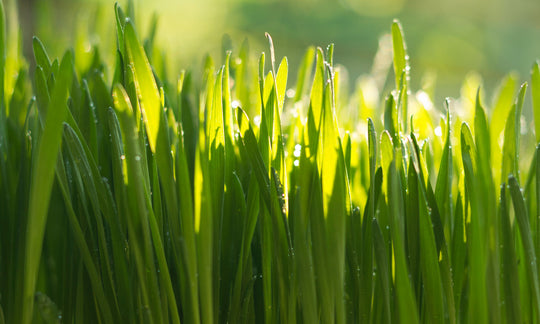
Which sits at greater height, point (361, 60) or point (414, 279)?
point (361, 60)

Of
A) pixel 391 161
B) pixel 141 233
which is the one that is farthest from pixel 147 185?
pixel 391 161

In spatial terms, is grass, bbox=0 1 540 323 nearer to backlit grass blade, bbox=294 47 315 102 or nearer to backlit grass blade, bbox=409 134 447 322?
backlit grass blade, bbox=409 134 447 322

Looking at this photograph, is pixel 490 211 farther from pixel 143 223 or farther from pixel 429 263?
pixel 143 223

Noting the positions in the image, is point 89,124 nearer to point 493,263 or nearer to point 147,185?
point 147,185

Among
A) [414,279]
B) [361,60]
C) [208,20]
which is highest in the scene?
[208,20]

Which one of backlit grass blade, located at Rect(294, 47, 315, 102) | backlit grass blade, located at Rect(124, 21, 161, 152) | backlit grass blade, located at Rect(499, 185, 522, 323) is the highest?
backlit grass blade, located at Rect(294, 47, 315, 102)

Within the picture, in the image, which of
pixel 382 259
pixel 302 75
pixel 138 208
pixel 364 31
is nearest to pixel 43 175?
pixel 138 208

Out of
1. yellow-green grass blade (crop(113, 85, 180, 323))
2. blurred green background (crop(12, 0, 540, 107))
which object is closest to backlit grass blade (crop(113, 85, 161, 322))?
yellow-green grass blade (crop(113, 85, 180, 323))

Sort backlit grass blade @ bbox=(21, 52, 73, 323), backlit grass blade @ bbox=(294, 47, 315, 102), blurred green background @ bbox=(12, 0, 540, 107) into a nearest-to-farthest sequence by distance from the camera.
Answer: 1. backlit grass blade @ bbox=(21, 52, 73, 323)
2. backlit grass blade @ bbox=(294, 47, 315, 102)
3. blurred green background @ bbox=(12, 0, 540, 107)
